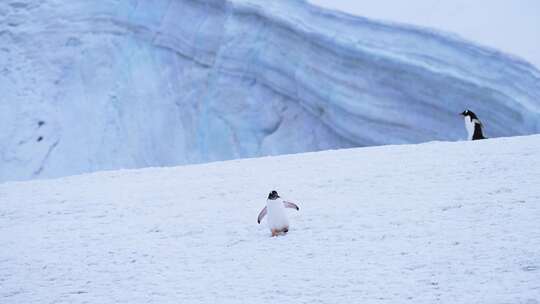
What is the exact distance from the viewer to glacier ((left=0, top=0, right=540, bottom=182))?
10531mm

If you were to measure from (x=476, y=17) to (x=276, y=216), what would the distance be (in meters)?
7.06

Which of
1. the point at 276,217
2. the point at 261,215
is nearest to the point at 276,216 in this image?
the point at 276,217

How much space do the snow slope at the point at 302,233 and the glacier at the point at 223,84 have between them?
334cm

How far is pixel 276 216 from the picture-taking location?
491cm

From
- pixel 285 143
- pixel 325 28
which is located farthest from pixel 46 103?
pixel 325 28

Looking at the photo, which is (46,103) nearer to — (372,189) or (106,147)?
(106,147)

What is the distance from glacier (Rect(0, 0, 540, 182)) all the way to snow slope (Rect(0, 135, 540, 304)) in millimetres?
3339

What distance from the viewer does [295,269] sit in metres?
4.09

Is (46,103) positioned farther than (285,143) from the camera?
Yes

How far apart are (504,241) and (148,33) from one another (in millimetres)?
11337

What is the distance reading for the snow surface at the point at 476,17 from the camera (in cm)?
1027

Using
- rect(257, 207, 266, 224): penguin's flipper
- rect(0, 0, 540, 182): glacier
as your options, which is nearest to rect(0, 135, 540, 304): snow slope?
rect(257, 207, 266, 224): penguin's flipper

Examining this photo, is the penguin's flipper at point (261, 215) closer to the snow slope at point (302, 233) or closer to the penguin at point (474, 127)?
the snow slope at point (302, 233)

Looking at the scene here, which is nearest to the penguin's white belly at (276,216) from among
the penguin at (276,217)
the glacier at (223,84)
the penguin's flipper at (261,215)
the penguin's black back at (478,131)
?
the penguin at (276,217)
